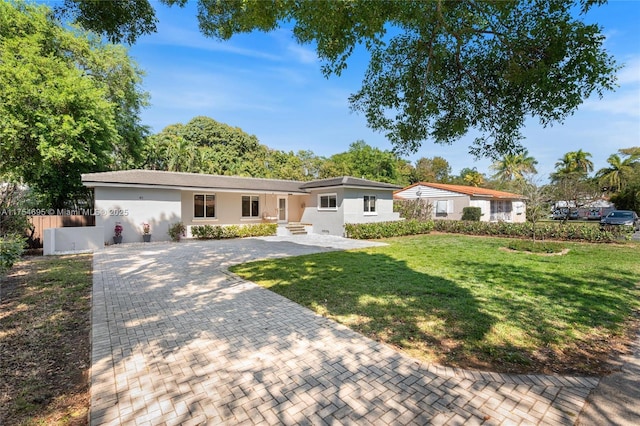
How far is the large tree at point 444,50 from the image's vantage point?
13.3 ft

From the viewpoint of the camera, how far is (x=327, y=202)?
20.2m

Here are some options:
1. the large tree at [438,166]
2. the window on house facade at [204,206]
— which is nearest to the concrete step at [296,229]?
the window on house facade at [204,206]

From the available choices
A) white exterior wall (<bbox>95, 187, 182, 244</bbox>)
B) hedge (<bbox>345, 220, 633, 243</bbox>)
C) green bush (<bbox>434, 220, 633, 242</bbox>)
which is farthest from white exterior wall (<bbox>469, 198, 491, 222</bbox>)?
white exterior wall (<bbox>95, 187, 182, 244</bbox>)

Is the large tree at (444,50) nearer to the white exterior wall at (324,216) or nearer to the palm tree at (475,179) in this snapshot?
the white exterior wall at (324,216)

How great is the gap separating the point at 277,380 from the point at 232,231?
15444 millimetres

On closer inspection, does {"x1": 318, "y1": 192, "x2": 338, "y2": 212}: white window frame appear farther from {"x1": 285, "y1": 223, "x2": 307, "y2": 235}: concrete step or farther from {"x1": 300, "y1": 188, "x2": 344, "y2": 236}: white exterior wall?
{"x1": 285, "y1": 223, "x2": 307, "y2": 235}: concrete step

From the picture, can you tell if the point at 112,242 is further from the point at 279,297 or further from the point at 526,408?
the point at 526,408

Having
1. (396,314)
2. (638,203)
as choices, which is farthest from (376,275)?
(638,203)

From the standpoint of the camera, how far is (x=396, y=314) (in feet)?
17.4

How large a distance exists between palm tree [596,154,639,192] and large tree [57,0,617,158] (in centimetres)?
4213

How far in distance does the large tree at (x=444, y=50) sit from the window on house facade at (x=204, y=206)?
538 inches

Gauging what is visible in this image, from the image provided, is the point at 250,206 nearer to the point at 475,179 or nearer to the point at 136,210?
the point at 136,210

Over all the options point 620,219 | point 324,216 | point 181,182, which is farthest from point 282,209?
point 620,219

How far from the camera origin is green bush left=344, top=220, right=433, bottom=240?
17.8 m
